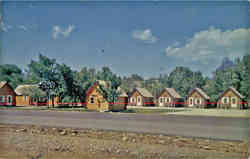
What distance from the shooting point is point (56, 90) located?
43.3 feet

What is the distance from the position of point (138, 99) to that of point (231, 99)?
608 centimetres

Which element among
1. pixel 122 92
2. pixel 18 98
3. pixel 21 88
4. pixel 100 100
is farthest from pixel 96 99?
pixel 21 88

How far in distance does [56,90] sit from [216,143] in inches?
400

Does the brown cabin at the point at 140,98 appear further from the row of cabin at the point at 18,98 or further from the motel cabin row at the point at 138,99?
the row of cabin at the point at 18,98

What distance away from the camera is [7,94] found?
12.2 meters

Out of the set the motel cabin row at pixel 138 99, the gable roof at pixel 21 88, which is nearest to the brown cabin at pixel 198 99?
the motel cabin row at pixel 138 99

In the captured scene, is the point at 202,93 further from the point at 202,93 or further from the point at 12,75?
the point at 12,75

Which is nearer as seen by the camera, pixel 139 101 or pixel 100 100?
pixel 139 101

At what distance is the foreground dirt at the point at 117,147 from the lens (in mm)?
5016

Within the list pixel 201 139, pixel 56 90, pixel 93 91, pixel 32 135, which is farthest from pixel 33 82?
pixel 201 139

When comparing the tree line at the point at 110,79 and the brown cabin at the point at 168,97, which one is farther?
the brown cabin at the point at 168,97

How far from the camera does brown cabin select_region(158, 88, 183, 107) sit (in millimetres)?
13804

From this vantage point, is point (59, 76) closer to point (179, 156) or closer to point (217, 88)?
point (179, 156)

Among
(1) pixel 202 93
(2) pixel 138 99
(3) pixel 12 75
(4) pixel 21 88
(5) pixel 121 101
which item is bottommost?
(5) pixel 121 101
